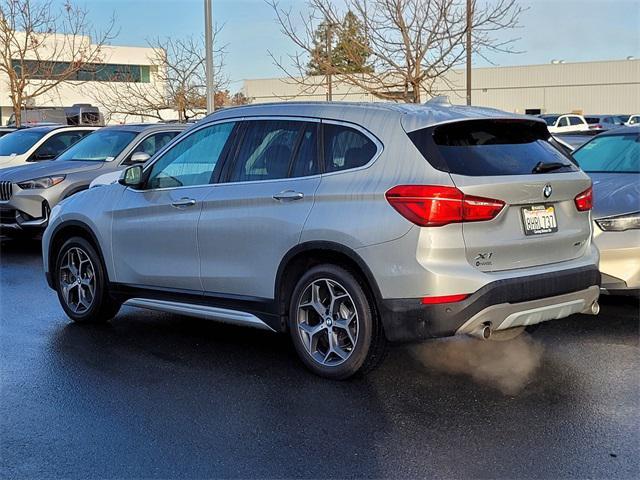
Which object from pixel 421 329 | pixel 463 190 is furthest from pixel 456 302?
pixel 463 190

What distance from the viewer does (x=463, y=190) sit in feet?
15.6

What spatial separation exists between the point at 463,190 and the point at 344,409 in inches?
57.9

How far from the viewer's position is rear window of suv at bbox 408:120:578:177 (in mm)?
4910

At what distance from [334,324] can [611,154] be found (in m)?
4.39

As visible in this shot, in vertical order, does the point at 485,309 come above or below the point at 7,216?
below

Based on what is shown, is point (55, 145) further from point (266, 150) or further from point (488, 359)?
point (488, 359)

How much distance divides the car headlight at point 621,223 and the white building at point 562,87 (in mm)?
46229

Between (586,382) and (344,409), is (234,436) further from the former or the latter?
(586,382)

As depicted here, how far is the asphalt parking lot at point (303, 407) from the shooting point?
3.99 m

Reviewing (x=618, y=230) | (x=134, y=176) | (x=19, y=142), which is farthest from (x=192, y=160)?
(x=19, y=142)

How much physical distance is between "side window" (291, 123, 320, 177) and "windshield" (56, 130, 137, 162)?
706cm

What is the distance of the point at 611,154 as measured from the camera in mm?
8211

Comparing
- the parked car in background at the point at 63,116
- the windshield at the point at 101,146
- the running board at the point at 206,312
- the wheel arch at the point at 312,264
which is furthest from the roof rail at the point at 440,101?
the parked car in background at the point at 63,116

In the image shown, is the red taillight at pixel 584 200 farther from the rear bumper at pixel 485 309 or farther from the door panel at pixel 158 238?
the door panel at pixel 158 238
